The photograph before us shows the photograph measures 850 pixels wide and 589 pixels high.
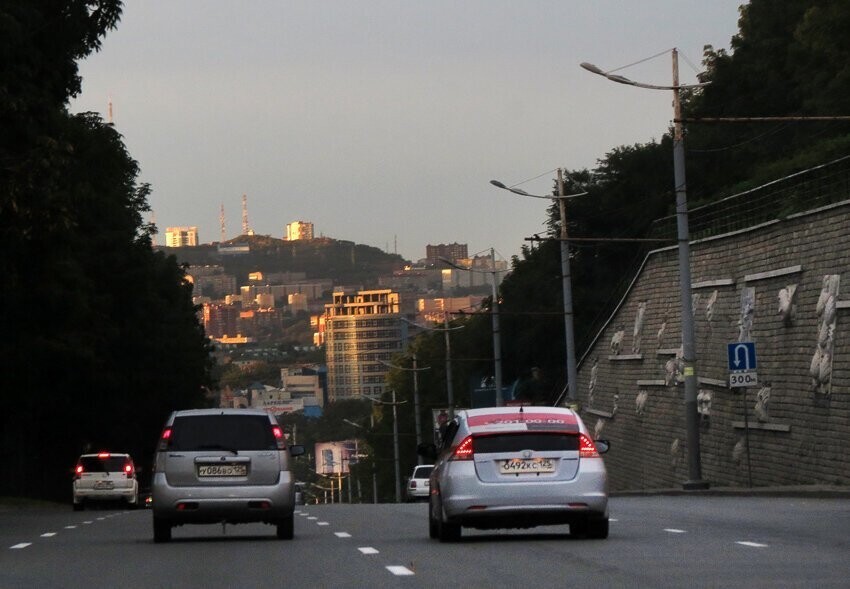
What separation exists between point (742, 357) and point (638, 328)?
26.4 meters

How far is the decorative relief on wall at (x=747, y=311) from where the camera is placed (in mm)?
49812

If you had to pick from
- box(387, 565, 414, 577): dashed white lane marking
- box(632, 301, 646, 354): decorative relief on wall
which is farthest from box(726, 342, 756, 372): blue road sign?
box(632, 301, 646, 354): decorative relief on wall

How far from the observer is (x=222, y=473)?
24.5 meters

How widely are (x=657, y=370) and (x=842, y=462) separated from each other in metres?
21.3

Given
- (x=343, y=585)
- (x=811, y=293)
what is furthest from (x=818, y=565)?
(x=811, y=293)

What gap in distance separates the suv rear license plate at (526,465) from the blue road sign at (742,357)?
1875cm

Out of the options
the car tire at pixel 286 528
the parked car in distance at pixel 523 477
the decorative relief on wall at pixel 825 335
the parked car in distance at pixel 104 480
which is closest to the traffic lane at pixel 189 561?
the car tire at pixel 286 528

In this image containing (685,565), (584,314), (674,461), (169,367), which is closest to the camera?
(685,565)

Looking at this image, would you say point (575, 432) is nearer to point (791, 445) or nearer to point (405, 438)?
point (791, 445)

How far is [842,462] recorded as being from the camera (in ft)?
137

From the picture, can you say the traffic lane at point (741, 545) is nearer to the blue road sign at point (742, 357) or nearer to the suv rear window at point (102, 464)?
the blue road sign at point (742, 357)

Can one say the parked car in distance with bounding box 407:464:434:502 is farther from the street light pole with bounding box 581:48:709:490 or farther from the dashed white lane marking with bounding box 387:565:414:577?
the dashed white lane marking with bounding box 387:565:414:577

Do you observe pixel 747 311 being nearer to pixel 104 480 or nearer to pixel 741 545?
pixel 104 480

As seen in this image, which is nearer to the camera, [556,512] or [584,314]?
[556,512]
